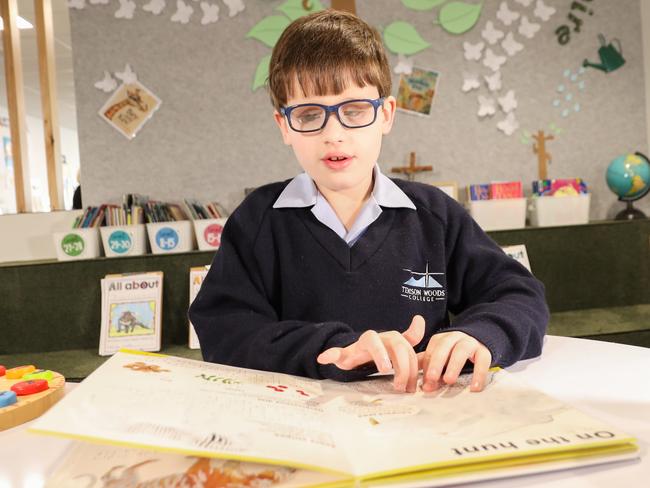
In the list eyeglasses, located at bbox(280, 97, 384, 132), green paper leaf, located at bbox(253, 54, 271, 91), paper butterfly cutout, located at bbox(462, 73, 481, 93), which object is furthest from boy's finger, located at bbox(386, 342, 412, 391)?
paper butterfly cutout, located at bbox(462, 73, 481, 93)

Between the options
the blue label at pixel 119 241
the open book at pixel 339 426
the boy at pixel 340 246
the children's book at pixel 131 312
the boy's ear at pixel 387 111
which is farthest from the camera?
the blue label at pixel 119 241

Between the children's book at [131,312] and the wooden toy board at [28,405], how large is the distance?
5.47 ft

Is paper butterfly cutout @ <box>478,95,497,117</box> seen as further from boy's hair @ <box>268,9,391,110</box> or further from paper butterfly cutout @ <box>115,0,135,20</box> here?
boy's hair @ <box>268,9,391,110</box>

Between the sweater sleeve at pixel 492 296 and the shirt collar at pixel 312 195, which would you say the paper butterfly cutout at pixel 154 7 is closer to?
the shirt collar at pixel 312 195

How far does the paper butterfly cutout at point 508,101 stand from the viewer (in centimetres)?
278

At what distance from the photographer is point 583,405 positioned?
1.90 ft

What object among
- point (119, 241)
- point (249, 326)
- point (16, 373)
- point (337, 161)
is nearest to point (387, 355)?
point (249, 326)

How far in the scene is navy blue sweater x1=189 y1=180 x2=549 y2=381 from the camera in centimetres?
92

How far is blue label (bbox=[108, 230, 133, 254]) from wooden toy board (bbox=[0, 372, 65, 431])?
181 centimetres

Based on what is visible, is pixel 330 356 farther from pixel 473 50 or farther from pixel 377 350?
pixel 473 50

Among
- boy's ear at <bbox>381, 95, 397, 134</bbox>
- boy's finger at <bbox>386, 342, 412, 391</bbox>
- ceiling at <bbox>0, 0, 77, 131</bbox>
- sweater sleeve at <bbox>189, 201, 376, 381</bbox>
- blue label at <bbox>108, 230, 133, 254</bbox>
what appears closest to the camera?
→ boy's finger at <bbox>386, 342, 412, 391</bbox>

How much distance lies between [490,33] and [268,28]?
105cm

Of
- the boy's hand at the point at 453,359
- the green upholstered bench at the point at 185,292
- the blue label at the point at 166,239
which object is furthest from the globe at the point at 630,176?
the boy's hand at the point at 453,359

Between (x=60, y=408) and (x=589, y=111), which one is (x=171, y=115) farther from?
(x=60, y=408)
